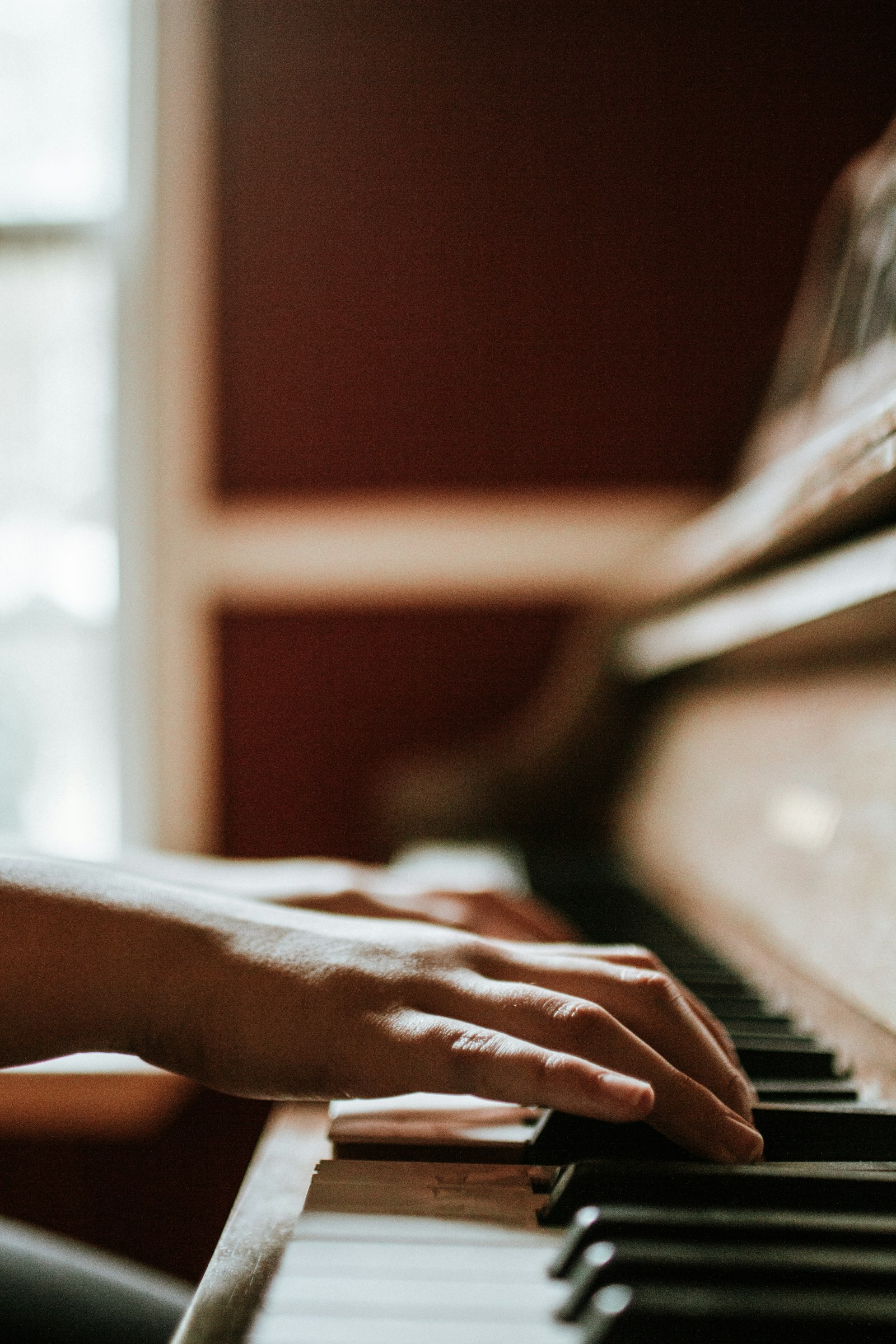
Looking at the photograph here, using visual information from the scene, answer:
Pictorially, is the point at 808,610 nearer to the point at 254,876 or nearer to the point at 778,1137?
the point at 778,1137

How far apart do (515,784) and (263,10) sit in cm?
181

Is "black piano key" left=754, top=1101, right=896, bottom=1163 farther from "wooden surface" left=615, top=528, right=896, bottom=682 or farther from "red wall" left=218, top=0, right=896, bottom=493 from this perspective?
"red wall" left=218, top=0, right=896, bottom=493

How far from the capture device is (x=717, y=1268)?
38cm

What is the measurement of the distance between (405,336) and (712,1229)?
6.86 feet

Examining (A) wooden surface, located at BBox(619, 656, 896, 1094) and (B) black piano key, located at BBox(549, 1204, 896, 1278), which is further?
(A) wooden surface, located at BBox(619, 656, 896, 1094)

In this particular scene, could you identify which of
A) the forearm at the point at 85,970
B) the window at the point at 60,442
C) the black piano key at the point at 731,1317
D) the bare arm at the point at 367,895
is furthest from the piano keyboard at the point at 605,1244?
the window at the point at 60,442

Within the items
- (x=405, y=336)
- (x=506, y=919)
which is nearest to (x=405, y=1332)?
(x=506, y=919)

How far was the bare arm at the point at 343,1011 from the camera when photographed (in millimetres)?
469

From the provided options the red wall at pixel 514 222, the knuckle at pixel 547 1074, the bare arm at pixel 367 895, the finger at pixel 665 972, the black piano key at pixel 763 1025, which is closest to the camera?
the knuckle at pixel 547 1074

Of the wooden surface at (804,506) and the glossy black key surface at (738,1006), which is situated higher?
the wooden surface at (804,506)

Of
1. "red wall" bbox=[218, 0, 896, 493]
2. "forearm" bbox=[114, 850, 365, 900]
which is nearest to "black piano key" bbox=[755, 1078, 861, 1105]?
"forearm" bbox=[114, 850, 365, 900]

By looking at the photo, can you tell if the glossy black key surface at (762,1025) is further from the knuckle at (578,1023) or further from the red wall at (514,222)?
the red wall at (514,222)

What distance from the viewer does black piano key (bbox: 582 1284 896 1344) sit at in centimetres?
34

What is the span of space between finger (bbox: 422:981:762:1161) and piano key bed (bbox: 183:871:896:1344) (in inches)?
0.5
